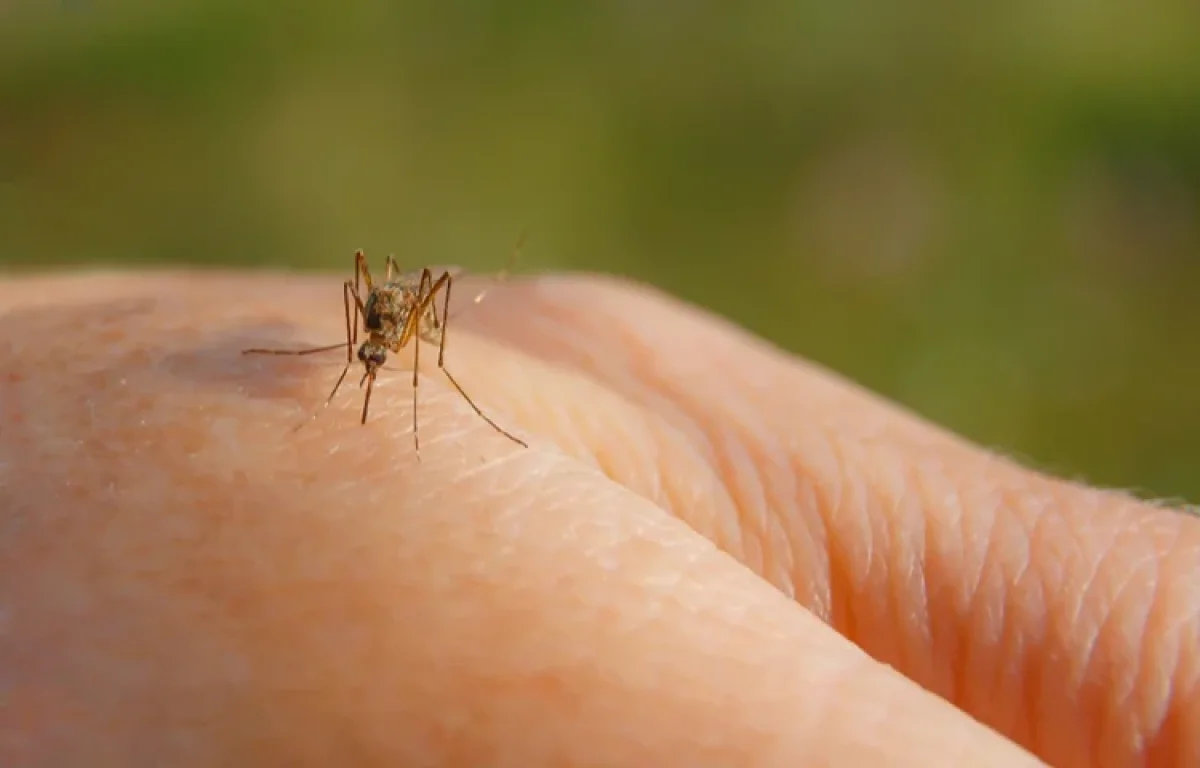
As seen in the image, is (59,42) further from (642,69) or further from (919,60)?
(919,60)

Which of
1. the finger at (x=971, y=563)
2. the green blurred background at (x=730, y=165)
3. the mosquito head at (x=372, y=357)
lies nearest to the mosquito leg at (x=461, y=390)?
the mosquito head at (x=372, y=357)

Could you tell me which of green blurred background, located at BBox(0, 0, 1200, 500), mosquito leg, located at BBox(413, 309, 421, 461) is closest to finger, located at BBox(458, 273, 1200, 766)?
mosquito leg, located at BBox(413, 309, 421, 461)

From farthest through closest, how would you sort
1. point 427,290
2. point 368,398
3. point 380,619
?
point 427,290
point 368,398
point 380,619

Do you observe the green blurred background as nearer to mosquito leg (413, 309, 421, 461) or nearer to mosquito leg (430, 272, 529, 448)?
mosquito leg (430, 272, 529, 448)

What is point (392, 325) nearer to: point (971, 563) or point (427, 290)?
point (427, 290)

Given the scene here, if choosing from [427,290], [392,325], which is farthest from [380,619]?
[427,290]

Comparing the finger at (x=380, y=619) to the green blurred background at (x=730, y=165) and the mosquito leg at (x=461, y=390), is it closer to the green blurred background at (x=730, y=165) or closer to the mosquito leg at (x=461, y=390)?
the mosquito leg at (x=461, y=390)

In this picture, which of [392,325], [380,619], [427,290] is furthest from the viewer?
[427,290]
